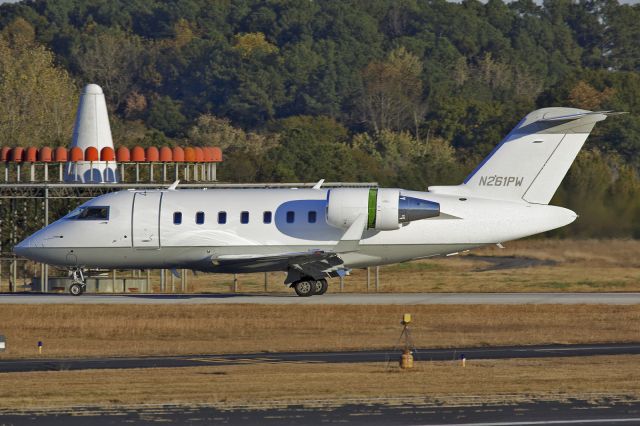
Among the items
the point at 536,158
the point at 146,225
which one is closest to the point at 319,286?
the point at 146,225

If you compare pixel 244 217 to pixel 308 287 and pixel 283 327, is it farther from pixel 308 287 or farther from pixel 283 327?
pixel 283 327

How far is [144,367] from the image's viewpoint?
93.0 ft

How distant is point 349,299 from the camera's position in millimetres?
41188

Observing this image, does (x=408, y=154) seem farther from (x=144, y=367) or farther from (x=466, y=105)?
(x=144, y=367)

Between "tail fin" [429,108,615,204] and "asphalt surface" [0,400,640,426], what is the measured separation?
19.7 meters

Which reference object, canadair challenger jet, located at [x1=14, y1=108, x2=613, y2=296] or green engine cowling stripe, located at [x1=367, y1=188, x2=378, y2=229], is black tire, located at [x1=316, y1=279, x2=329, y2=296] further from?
green engine cowling stripe, located at [x1=367, y1=188, x2=378, y2=229]

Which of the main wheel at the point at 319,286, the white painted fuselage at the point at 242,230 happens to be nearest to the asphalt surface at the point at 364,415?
the white painted fuselage at the point at 242,230

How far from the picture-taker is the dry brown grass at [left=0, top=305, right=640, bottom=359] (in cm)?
3281

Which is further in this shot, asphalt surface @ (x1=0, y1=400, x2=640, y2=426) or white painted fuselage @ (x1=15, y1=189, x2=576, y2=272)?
white painted fuselage @ (x1=15, y1=189, x2=576, y2=272)

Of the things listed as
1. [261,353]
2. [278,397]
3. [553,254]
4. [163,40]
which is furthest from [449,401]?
[163,40]

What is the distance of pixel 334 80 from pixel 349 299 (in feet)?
407

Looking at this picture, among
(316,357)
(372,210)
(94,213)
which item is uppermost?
(372,210)

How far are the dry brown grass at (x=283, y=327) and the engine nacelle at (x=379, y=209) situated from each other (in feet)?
10.6

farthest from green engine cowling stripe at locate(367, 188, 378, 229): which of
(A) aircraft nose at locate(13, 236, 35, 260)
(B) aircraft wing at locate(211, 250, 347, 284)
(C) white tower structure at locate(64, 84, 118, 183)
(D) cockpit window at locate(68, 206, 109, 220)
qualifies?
(C) white tower structure at locate(64, 84, 118, 183)
